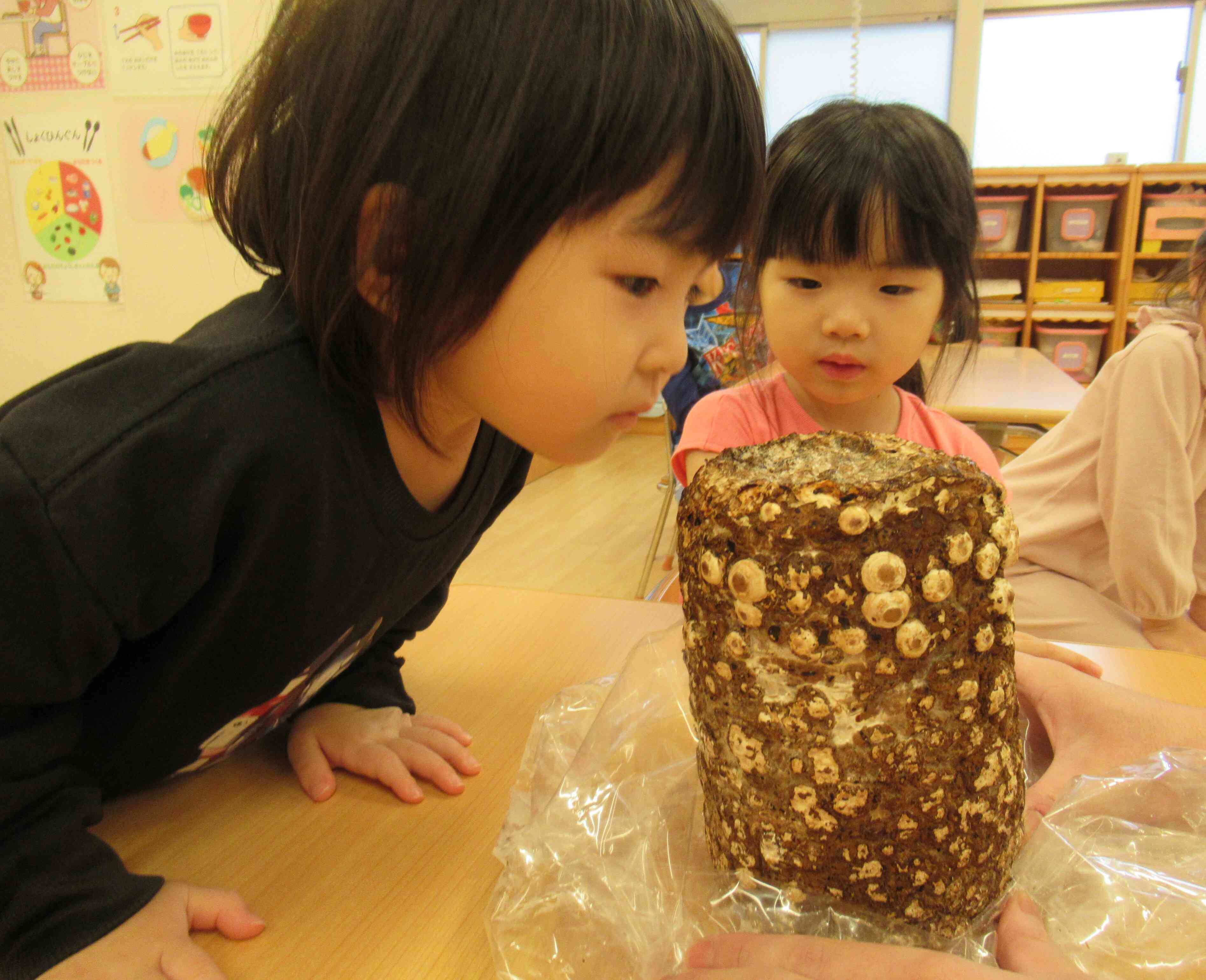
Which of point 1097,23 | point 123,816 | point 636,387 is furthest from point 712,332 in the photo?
point 1097,23

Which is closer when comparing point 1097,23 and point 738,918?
point 738,918

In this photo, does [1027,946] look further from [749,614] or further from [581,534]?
[581,534]

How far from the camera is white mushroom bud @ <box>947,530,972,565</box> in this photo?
0.39 metres

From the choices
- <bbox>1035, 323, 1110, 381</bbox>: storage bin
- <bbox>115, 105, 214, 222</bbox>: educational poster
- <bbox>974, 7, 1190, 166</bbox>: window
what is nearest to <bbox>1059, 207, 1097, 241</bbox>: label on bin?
<bbox>1035, 323, 1110, 381</bbox>: storage bin

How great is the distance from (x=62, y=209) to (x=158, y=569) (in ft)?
7.29

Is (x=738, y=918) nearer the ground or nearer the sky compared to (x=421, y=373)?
nearer the ground

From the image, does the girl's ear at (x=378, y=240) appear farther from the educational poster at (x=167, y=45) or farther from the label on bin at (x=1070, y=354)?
the label on bin at (x=1070, y=354)

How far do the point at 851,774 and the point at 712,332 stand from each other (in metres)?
1.51

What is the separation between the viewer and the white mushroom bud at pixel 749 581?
1.28 ft

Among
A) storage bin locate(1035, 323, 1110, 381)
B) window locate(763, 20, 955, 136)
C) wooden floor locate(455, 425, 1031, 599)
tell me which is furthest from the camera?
window locate(763, 20, 955, 136)

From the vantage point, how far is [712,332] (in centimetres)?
183

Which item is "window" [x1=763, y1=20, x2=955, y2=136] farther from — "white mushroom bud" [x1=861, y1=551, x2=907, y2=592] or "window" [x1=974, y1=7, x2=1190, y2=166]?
"white mushroom bud" [x1=861, y1=551, x2=907, y2=592]

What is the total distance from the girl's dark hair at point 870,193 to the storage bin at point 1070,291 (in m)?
3.13

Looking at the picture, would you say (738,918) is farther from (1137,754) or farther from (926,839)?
(1137,754)
